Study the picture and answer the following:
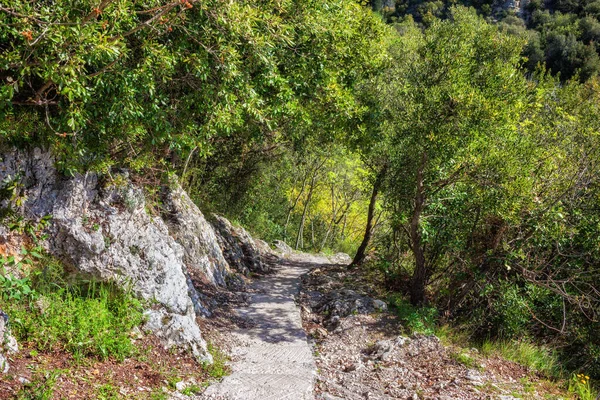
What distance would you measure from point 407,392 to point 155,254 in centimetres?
443

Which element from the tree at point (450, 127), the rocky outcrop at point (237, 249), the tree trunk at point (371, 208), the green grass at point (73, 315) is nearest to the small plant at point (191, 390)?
the green grass at point (73, 315)

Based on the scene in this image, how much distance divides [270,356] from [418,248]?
14.5ft

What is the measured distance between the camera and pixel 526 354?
302 inches

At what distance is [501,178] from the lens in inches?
309

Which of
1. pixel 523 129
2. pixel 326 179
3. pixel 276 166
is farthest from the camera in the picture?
pixel 326 179

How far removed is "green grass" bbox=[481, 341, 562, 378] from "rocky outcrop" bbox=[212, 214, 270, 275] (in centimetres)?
758

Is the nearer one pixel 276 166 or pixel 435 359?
pixel 435 359

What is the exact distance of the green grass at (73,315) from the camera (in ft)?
15.5

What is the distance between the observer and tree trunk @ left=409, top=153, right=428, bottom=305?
899 centimetres

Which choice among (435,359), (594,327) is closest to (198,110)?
(435,359)

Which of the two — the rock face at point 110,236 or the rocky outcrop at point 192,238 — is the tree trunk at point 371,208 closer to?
the rocky outcrop at point 192,238

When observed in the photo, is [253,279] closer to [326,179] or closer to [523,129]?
[523,129]

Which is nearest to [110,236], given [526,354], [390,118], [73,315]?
[73,315]

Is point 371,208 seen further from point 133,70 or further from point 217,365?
point 133,70
